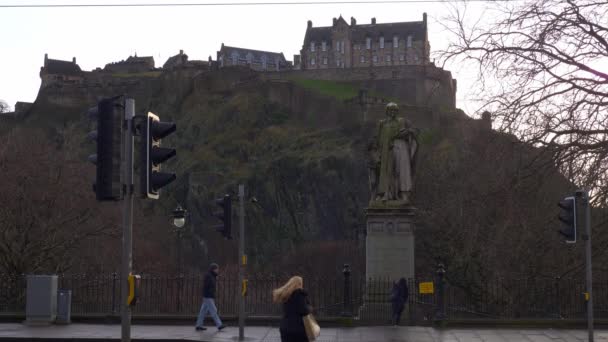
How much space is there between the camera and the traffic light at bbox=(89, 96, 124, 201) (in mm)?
10141

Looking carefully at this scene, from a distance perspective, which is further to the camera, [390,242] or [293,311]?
[390,242]

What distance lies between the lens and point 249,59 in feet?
488

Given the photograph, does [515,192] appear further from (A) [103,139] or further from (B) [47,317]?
(B) [47,317]

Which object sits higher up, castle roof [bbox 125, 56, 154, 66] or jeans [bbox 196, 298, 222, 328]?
castle roof [bbox 125, 56, 154, 66]

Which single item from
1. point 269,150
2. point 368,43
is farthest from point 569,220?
point 368,43

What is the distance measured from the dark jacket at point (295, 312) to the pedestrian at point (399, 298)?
9.52 metres

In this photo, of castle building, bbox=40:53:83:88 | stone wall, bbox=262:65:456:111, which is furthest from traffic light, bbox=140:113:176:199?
castle building, bbox=40:53:83:88

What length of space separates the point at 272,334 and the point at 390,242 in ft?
13.8

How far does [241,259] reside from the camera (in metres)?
17.8

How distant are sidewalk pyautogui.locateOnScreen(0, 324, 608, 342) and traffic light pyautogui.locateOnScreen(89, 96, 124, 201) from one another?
7860mm

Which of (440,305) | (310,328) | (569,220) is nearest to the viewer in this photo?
(310,328)

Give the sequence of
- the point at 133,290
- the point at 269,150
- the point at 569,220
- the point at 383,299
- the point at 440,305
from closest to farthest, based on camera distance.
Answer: the point at 133,290, the point at 569,220, the point at 440,305, the point at 383,299, the point at 269,150

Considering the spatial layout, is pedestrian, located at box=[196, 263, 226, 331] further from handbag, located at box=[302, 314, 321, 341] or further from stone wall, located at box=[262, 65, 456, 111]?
stone wall, located at box=[262, 65, 456, 111]

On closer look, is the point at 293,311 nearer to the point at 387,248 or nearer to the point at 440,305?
the point at 440,305
